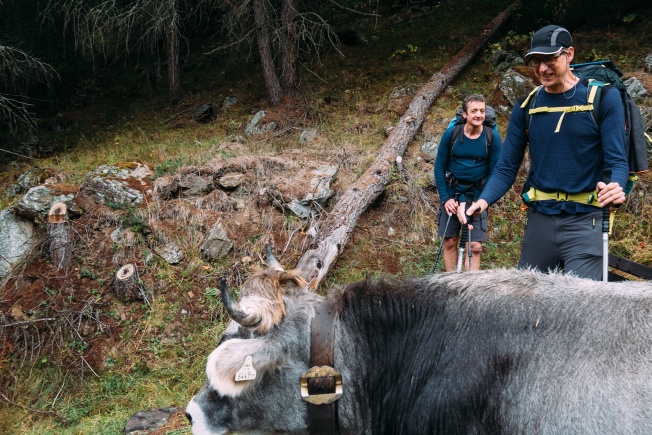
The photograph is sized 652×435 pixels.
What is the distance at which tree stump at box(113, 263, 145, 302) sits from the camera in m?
7.23

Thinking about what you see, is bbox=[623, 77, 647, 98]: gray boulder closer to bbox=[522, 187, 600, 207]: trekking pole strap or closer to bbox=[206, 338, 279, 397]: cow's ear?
bbox=[522, 187, 600, 207]: trekking pole strap

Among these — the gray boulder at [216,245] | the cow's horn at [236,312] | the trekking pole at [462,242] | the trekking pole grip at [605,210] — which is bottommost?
the gray boulder at [216,245]

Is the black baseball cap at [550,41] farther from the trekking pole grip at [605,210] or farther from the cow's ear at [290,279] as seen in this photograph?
the cow's ear at [290,279]

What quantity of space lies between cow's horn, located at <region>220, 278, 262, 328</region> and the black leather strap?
323mm

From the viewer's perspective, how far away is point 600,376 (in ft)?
7.93

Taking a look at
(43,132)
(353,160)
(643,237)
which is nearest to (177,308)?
(353,160)

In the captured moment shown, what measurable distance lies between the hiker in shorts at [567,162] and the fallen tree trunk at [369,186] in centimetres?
311

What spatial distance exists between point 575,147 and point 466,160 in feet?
7.46

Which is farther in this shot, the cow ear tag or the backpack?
the backpack

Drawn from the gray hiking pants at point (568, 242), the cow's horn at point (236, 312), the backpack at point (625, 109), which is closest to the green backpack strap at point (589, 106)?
the backpack at point (625, 109)

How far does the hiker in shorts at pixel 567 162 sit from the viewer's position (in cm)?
346

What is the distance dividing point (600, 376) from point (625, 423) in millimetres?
207

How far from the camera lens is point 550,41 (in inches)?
136

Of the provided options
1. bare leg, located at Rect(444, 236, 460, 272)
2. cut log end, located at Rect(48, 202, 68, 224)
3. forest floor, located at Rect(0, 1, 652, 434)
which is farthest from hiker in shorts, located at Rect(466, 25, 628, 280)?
cut log end, located at Rect(48, 202, 68, 224)
